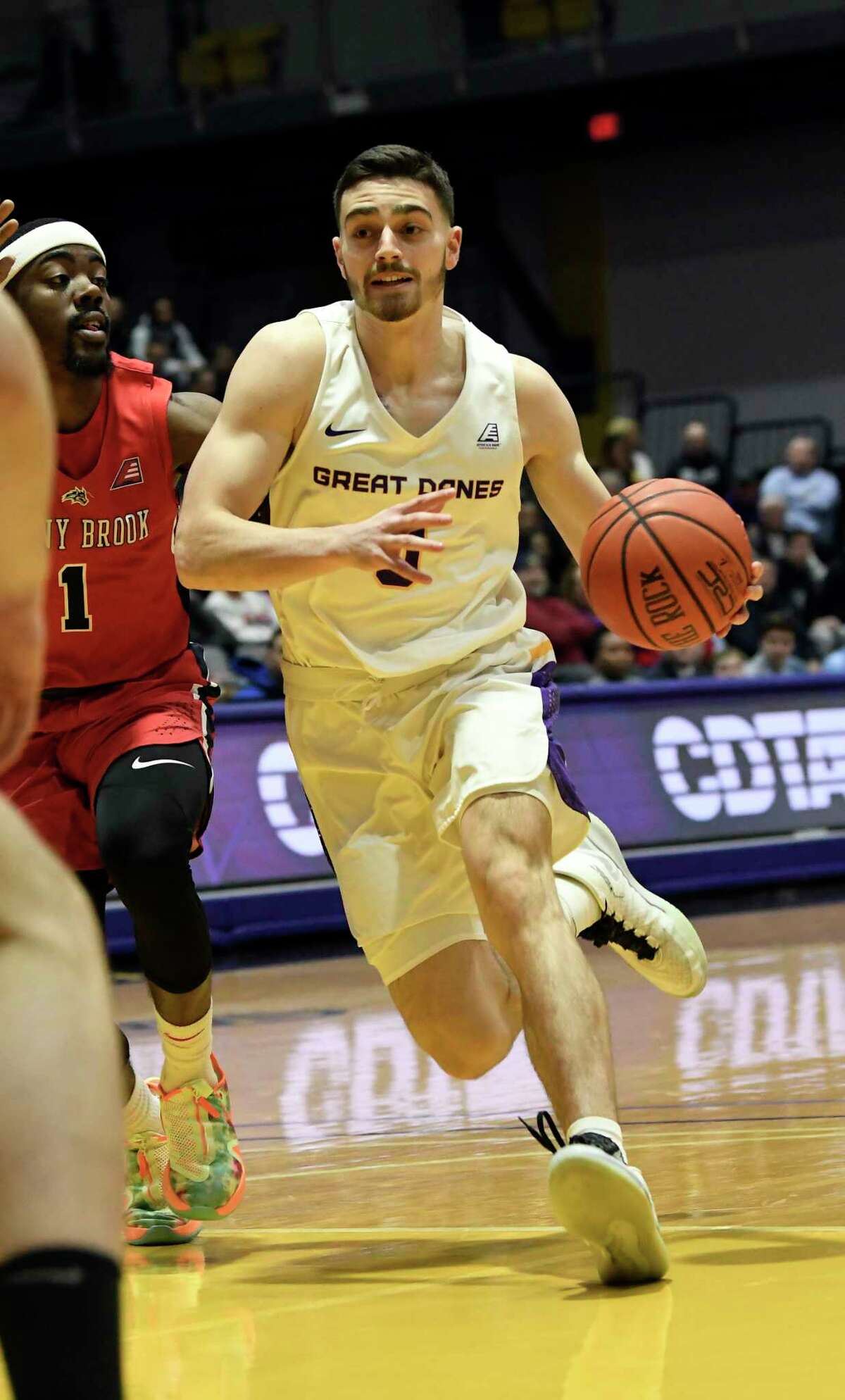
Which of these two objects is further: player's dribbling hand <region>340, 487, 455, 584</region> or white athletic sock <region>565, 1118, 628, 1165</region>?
player's dribbling hand <region>340, 487, 455, 584</region>

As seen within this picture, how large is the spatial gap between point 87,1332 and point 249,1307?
1.95 meters

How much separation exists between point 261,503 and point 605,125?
16.7 metres

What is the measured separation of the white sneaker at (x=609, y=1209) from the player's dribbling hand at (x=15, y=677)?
169cm

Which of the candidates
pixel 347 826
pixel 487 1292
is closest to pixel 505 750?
pixel 347 826

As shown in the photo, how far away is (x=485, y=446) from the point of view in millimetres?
4398

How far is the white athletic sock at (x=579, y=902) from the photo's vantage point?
4.46 meters

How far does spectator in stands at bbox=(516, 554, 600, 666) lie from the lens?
42.2ft

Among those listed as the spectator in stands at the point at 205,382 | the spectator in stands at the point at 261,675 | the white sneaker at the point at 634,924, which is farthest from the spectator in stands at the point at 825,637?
the white sneaker at the point at 634,924

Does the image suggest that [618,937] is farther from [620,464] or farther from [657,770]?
[620,464]

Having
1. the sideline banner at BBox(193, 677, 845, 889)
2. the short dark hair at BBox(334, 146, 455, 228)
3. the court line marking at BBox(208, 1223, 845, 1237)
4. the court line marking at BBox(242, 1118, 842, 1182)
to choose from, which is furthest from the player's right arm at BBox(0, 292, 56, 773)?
the sideline banner at BBox(193, 677, 845, 889)

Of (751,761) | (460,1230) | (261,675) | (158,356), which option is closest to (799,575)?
(751,761)

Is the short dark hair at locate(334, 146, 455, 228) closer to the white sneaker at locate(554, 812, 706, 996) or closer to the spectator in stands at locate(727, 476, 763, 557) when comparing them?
the white sneaker at locate(554, 812, 706, 996)

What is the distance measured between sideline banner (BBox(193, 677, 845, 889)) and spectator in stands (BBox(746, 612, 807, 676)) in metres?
1.40

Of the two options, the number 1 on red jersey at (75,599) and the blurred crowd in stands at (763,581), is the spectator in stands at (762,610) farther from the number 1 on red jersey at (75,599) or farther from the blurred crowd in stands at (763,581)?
the number 1 on red jersey at (75,599)
